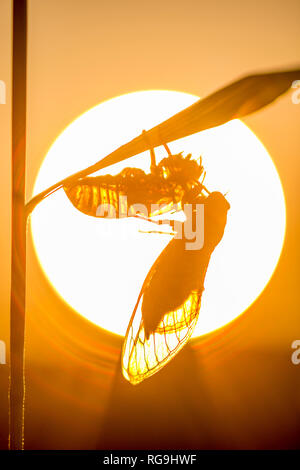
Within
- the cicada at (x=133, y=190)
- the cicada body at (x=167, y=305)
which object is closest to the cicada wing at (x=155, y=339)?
the cicada body at (x=167, y=305)

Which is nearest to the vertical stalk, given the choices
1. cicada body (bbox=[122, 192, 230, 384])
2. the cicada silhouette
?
the cicada silhouette

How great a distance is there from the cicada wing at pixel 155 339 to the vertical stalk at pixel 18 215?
155 millimetres

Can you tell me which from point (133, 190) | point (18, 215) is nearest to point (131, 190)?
point (133, 190)

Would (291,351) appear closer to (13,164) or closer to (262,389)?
(262,389)

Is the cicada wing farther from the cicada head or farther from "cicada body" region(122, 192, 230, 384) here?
the cicada head

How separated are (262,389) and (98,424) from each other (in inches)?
16.5

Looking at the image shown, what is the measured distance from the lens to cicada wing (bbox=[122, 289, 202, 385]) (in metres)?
0.42

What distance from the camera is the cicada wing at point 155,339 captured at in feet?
1.39

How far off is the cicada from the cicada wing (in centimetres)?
11

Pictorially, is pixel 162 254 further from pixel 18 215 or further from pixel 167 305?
pixel 18 215

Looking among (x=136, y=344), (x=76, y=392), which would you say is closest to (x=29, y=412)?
(x=76, y=392)

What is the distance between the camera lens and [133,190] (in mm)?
363

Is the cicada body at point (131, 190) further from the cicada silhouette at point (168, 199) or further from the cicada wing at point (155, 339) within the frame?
the cicada wing at point (155, 339)
